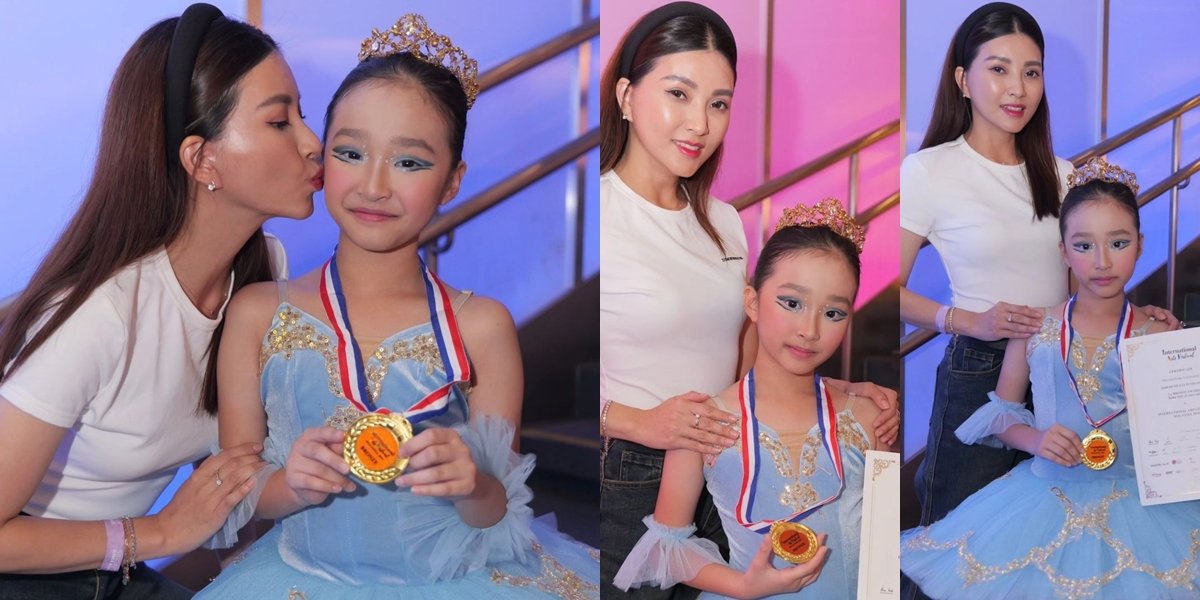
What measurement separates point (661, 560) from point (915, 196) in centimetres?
133

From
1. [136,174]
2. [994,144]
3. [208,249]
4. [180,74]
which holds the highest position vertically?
[994,144]

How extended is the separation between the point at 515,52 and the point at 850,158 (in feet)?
3.29

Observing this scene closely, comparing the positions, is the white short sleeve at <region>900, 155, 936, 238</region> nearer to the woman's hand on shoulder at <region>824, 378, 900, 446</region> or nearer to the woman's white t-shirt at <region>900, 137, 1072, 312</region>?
the woman's white t-shirt at <region>900, 137, 1072, 312</region>

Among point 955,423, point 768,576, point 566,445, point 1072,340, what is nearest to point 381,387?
point 566,445

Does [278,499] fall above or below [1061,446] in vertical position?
below

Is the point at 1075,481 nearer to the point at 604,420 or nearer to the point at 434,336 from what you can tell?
the point at 604,420

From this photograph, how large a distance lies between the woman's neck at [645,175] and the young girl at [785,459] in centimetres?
32

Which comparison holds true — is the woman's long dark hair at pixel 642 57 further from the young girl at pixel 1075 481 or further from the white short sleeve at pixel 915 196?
the young girl at pixel 1075 481

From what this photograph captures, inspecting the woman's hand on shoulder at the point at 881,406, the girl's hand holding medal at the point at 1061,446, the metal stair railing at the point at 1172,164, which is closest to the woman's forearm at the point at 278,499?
the woman's hand on shoulder at the point at 881,406

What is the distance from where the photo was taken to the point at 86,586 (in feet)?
7.89

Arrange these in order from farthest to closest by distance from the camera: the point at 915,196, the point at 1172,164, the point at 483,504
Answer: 1. the point at 1172,164
2. the point at 915,196
3. the point at 483,504

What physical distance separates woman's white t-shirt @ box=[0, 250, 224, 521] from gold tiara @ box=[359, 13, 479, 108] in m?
0.69

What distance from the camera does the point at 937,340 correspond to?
335 cm

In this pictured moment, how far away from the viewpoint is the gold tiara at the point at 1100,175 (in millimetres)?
3414
